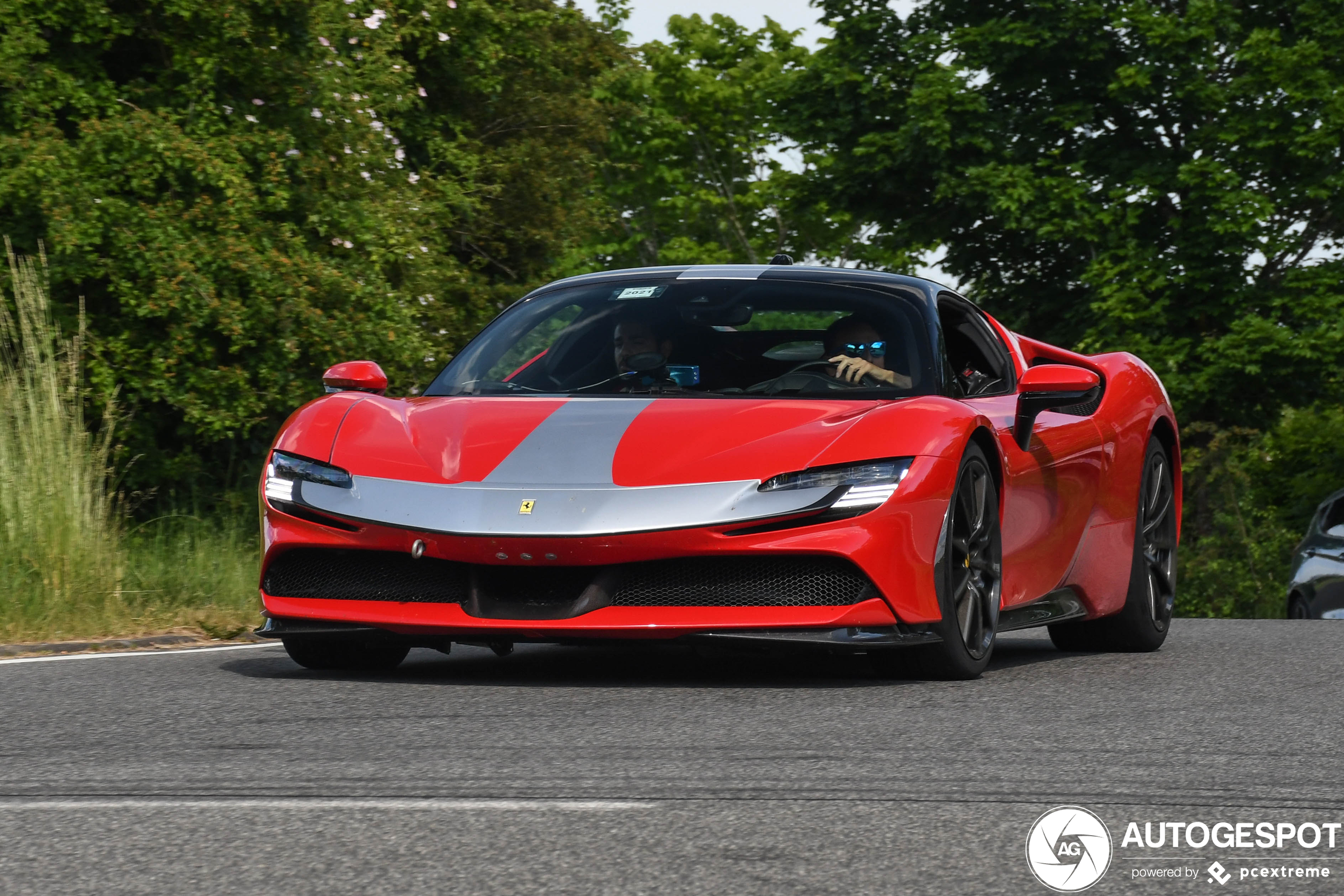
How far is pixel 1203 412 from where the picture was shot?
29.6 metres

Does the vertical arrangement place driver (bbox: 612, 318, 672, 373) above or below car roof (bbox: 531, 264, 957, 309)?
below

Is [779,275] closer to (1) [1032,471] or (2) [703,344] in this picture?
(2) [703,344]

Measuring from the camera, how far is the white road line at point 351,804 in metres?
4.15

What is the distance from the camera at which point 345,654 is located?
6.91 meters

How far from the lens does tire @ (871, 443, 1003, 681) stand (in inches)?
253

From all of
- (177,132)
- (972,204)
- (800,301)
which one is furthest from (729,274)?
(972,204)

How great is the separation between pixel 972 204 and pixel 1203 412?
4561mm

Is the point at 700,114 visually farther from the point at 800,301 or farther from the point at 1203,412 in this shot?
the point at 800,301

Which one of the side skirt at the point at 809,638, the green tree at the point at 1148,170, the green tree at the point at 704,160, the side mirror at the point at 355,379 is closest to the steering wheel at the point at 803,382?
the side skirt at the point at 809,638

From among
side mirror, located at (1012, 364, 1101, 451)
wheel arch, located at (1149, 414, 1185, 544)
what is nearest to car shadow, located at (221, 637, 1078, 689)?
side mirror, located at (1012, 364, 1101, 451)

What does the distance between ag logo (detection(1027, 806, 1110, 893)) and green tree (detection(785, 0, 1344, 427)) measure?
24.3m

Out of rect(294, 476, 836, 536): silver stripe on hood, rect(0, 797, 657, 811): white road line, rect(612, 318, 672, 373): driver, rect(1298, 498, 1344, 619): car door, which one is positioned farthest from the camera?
rect(1298, 498, 1344, 619): car door

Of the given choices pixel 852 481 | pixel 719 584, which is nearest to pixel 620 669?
pixel 719 584
